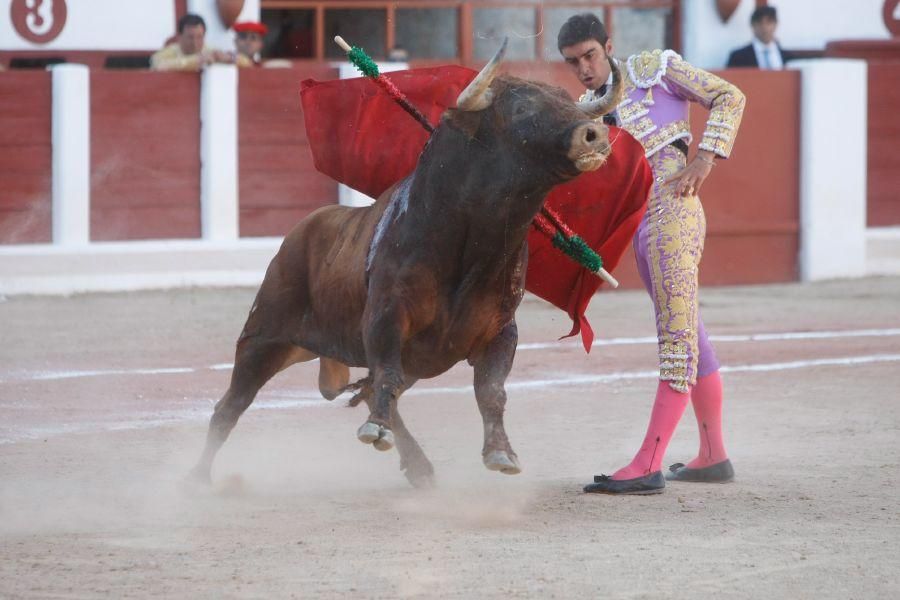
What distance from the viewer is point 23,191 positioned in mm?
9102

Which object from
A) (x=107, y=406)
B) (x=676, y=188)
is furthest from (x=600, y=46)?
(x=107, y=406)

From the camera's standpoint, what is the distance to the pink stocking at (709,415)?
167 inches

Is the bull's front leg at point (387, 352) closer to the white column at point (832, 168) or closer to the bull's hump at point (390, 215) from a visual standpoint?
the bull's hump at point (390, 215)

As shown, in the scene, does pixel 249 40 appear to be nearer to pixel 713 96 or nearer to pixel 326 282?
pixel 326 282

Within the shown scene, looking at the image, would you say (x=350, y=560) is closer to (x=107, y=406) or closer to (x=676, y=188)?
(x=676, y=188)

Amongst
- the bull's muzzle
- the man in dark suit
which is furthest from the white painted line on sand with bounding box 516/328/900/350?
the bull's muzzle

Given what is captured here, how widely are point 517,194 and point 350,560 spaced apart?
877 mm

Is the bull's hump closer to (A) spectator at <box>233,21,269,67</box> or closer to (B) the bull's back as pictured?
(B) the bull's back

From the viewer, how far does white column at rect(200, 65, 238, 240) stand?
9422 millimetres

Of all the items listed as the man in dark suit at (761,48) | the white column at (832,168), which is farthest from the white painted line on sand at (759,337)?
the man in dark suit at (761,48)

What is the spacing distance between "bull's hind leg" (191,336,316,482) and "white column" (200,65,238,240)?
5.09 meters

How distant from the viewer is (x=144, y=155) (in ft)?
30.7

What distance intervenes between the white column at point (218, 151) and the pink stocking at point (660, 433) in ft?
18.6

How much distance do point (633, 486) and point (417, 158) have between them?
989mm
